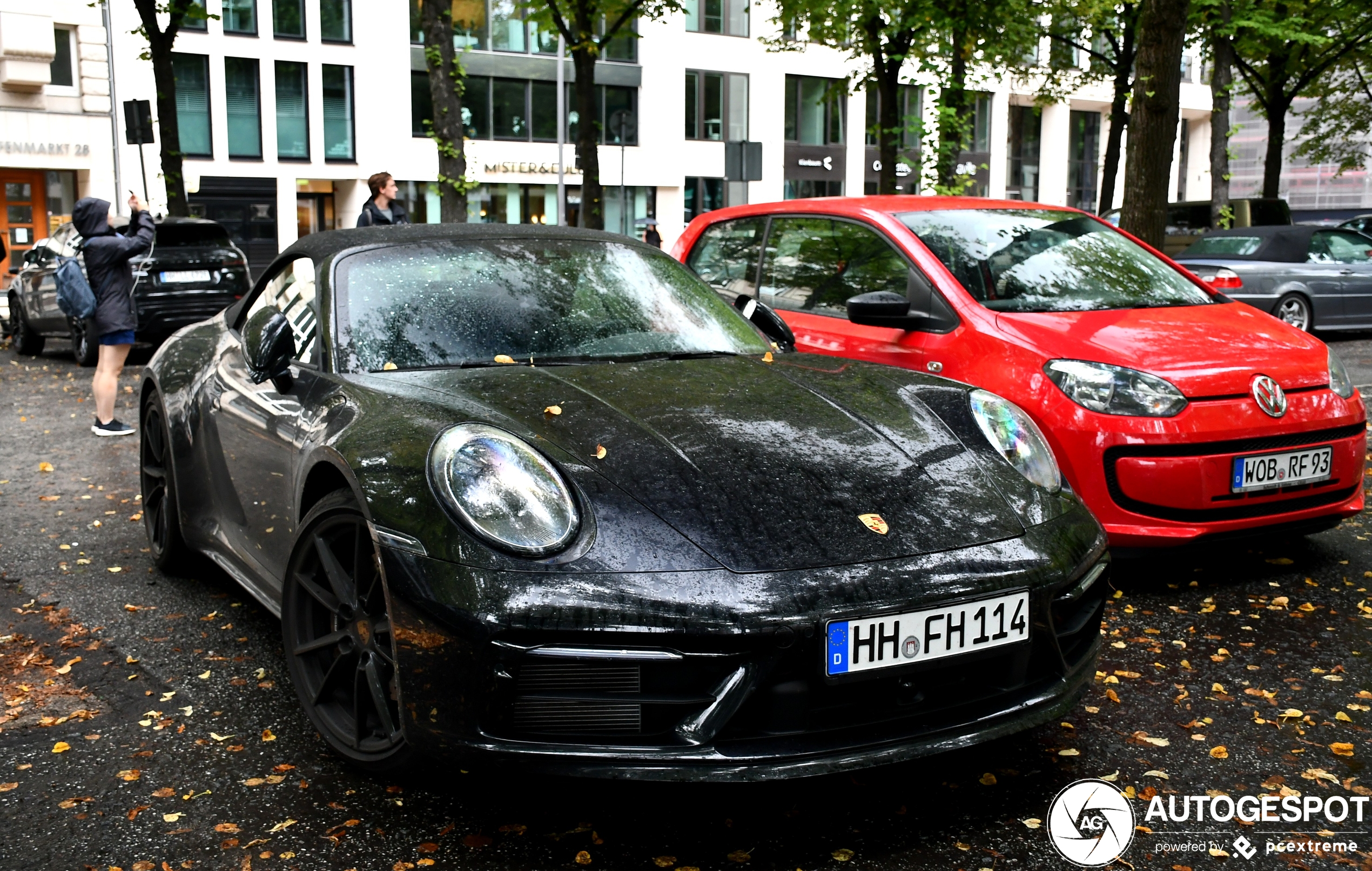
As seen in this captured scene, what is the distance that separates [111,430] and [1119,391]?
6974 millimetres

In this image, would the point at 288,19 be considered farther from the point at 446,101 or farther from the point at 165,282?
the point at 165,282

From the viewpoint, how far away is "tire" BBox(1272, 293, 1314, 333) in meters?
15.7

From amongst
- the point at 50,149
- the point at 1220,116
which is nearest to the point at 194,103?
the point at 50,149

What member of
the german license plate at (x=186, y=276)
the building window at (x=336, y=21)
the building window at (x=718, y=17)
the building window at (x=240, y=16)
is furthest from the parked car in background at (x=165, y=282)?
the building window at (x=718, y=17)

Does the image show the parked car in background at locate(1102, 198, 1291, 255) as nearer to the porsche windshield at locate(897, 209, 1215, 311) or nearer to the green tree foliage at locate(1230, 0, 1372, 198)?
the green tree foliage at locate(1230, 0, 1372, 198)

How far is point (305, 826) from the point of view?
9.84 feet

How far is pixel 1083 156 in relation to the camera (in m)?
53.9

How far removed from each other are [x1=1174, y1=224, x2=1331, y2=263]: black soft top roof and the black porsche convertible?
541 inches

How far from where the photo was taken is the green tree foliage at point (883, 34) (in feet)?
57.1

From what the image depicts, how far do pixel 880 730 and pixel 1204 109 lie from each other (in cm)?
5882

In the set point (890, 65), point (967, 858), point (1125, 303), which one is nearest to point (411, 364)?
point (967, 858)

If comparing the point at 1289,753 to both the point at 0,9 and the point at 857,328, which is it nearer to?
the point at 857,328

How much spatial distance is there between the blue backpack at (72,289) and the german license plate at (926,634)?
347 inches

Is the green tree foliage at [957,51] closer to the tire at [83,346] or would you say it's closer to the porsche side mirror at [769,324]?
the tire at [83,346]
